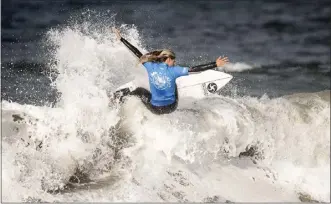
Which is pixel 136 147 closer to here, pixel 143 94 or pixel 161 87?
pixel 143 94

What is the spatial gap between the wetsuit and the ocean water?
0.30 meters

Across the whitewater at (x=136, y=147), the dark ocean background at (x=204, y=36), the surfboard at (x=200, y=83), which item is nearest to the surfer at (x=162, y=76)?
the whitewater at (x=136, y=147)

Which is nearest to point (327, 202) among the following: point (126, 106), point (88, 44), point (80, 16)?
point (126, 106)

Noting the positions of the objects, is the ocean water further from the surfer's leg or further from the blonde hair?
the blonde hair

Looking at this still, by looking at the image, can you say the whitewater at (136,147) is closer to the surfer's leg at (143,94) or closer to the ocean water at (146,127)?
the ocean water at (146,127)

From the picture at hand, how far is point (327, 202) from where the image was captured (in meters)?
8.85

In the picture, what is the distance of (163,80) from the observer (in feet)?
25.3

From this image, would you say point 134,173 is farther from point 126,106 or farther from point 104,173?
point 126,106

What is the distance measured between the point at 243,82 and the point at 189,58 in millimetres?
1865

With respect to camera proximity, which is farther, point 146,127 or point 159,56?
point 146,127

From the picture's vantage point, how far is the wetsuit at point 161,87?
7562 mm

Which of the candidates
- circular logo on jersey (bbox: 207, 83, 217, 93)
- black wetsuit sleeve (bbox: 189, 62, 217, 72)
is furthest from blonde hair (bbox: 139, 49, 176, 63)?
circular logo on jersey (bbox: 207, 83, 217, 93)

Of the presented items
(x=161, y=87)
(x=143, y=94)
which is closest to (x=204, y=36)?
(x=143, y=94)

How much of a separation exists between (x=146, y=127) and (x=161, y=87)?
2.81 feet
